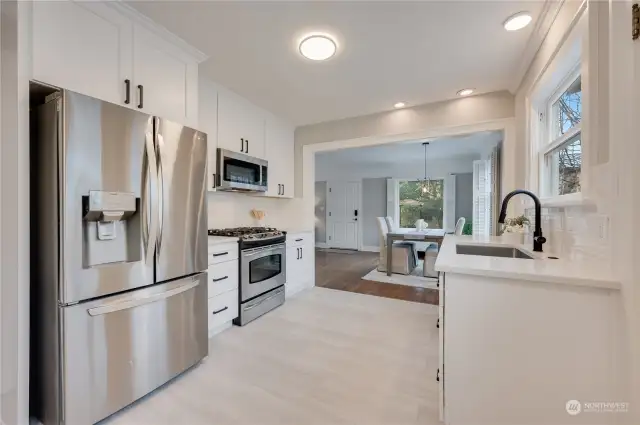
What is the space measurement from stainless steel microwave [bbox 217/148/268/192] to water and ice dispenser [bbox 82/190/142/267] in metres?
1.35

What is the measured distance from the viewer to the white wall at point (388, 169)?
6.88 metres

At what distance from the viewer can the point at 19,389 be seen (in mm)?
1268

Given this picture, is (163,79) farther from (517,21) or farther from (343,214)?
(343,214)

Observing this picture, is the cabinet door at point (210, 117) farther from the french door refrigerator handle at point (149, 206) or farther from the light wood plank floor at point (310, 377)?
the light wood plank floor at point (310, 377)

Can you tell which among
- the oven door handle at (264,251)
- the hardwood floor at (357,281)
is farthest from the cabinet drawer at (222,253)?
the hardwood floor at (357,281)

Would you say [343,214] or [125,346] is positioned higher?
[343,214]

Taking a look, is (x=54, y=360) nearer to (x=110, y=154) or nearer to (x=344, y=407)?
(x=110, y=154)

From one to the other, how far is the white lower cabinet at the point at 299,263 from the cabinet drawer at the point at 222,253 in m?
0.98

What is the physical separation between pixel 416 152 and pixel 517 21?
4.28 metres

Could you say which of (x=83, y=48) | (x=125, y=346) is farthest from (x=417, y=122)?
(x=125, y=346)

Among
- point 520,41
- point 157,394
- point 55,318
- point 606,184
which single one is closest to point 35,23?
point 55,318

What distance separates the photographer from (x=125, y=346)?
1.51 metres

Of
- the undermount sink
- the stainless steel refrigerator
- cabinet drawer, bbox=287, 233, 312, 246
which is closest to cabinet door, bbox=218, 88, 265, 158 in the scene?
cabinet drawer, bbox=287, 233, 312, 246

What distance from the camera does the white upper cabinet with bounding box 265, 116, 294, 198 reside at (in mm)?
3711
